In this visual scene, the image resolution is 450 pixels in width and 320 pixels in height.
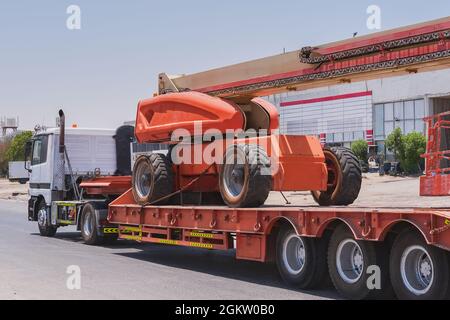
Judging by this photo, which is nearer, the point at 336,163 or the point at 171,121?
the point at 336,163

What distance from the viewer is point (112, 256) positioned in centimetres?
1423

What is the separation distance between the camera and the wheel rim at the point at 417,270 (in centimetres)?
786

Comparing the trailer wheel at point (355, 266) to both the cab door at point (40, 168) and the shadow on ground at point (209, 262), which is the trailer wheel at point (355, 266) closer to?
the shadow on ground at point (209, 262)

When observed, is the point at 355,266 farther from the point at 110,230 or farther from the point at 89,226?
the point at 89,226

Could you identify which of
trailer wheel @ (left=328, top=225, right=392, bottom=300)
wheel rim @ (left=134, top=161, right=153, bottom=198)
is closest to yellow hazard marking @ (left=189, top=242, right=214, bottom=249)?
wheel rim @ (left=134, top=161, right=153, bottom=198)

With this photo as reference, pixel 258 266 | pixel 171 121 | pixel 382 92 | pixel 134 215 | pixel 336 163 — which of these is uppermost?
pixel 382 92

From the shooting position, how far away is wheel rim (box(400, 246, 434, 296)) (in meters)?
7.86

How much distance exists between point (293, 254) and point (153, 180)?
4393 mm

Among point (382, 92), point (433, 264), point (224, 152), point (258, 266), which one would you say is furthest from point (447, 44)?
point (382, 92)

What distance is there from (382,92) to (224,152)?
3740cm

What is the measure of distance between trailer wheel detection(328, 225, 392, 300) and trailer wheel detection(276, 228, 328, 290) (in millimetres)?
263

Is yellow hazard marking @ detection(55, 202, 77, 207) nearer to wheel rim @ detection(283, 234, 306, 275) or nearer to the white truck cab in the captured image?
the white truck cab

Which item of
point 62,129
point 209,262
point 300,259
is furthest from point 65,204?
point 300,259
